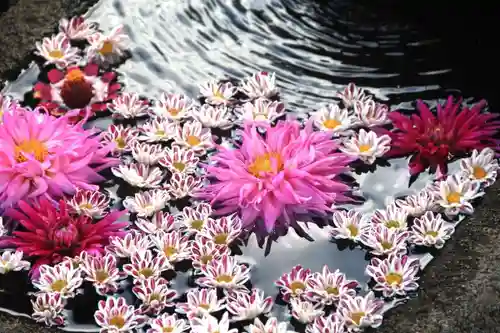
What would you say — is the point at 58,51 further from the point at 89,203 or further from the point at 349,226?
the point at 349,226

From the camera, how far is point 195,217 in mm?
1723

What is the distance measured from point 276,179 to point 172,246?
24 centimetres

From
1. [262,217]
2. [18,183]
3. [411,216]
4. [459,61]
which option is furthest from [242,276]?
[459,61]

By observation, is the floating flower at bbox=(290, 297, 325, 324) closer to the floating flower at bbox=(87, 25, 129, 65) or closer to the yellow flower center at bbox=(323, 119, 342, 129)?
the yellow flower center at bbox=(323, 119, 342, 129)

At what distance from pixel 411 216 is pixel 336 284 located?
0.84ft

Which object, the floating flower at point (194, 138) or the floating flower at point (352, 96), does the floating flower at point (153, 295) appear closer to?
the floating flower at point (194, 138)

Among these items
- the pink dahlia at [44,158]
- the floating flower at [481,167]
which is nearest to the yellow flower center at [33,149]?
the pink dahlia at [44,158]

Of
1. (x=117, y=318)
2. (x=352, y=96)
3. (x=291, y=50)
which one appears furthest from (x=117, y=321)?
(x=291, y=50)

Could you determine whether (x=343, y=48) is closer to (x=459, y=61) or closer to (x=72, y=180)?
(x=459, y=61)

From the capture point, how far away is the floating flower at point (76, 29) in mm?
2207

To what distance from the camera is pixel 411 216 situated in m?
1.74

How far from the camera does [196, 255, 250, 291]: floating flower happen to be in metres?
1.60

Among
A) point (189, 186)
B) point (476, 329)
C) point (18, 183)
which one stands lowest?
point (476, 329)

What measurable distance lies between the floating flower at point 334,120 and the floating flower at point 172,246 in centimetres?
44
